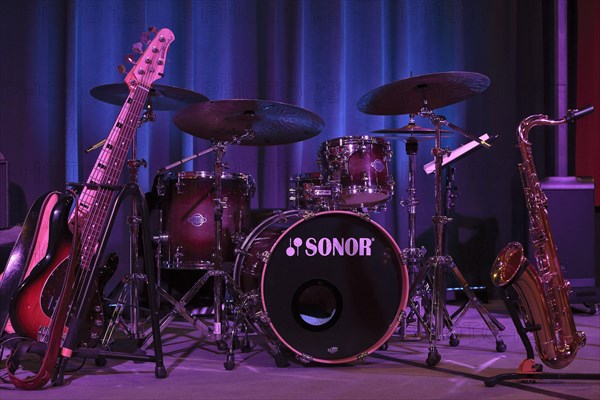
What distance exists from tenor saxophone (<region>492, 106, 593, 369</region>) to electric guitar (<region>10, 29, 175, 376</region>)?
1.71 meters

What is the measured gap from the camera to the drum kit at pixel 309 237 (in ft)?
9.92

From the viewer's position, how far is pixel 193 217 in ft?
11.8

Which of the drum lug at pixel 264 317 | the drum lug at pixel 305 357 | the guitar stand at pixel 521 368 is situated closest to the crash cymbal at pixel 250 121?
the drum lug at pixel 264 317

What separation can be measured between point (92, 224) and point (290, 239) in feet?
3.05

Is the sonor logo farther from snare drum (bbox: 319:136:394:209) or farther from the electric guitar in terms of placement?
the electric guitar

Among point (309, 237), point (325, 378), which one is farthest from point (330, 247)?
point (325, 378)

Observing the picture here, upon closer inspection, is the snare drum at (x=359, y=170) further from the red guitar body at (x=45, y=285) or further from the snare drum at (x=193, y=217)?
the red guitar body at (x=45, y=285)

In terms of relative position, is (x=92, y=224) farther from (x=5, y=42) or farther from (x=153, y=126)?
(x=5, y=42)

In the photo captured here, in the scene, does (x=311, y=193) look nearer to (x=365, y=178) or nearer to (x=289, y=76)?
(x=365, y=178)

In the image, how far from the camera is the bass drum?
3.00m

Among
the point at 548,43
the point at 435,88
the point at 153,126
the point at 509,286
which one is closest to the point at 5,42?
the point at 153,126

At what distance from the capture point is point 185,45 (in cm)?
454

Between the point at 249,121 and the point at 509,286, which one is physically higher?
the point at 249,121

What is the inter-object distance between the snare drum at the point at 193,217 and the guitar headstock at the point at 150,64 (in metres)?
0.85
